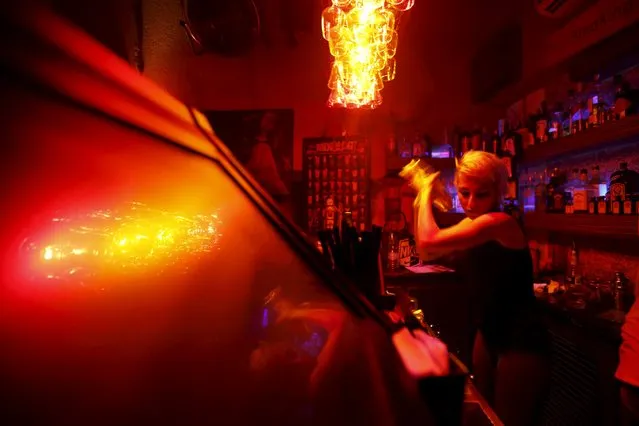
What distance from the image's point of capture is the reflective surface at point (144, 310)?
464mm

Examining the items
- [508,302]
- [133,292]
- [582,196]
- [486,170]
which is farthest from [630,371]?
[133,292]

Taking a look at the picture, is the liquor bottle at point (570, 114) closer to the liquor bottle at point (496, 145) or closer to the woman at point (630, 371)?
the liquor bottle at point (496, 145)

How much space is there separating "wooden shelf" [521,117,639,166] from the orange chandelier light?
1451mm

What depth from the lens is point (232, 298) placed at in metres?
0.66

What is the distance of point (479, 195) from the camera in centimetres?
184

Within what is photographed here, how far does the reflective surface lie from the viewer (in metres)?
0.46

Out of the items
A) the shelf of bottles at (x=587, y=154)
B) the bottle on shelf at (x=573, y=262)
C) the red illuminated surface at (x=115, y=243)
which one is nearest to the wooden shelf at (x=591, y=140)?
the shelf of bottles at (x=587, y=154)

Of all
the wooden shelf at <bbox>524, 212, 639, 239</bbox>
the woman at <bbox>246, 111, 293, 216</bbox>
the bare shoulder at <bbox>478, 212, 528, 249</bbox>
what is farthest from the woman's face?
the woman at <bbox>246, 111, 293, 216</bbox>

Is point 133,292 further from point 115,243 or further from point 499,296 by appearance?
point 499,296

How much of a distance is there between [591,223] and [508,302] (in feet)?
4.77

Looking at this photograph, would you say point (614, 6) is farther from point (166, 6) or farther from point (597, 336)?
point (166, 6)

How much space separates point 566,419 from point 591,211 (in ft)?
4.59

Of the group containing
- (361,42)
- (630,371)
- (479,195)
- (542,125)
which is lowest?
(630,371)

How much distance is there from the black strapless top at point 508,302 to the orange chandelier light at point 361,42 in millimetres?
1356
